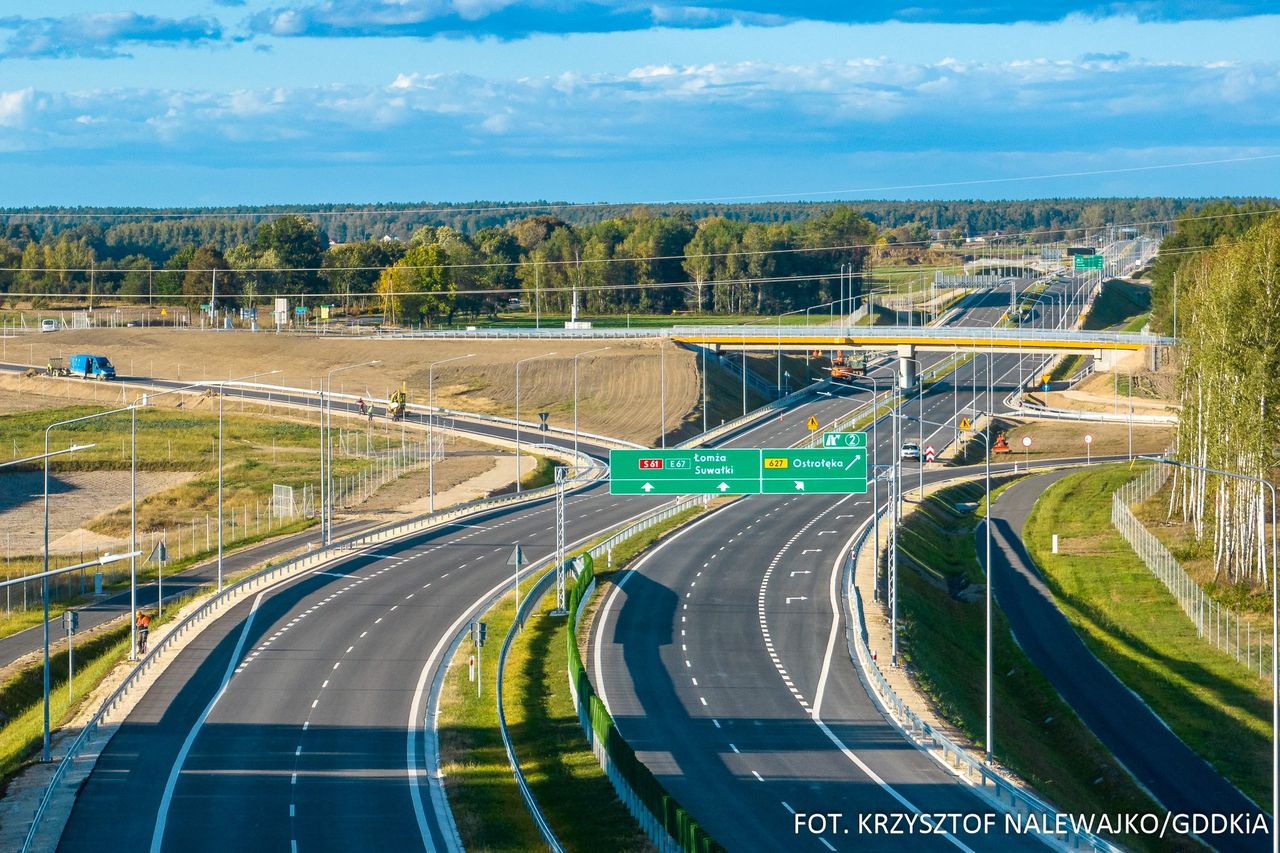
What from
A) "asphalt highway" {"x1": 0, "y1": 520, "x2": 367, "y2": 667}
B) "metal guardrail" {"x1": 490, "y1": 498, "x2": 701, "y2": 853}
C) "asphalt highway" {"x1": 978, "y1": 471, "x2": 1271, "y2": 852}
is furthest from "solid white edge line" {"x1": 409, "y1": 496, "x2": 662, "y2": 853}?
"asphalt highway" {"x1": 978, "y1": 471, "x2": 1271, "y2": 852}

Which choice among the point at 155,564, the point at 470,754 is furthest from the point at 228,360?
the point at 470,754

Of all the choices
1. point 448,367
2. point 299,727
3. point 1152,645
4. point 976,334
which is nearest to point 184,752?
point 299,727

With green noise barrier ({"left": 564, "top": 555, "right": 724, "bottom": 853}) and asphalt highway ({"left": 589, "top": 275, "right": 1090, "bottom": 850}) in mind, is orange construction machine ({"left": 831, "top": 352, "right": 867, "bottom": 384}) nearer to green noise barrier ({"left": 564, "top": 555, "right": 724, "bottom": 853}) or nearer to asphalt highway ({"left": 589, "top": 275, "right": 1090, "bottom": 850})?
asphalt highway ({"left": 589, "top": 275, "right": 1090, "bottom": 850})

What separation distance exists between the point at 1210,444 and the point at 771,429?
171ft

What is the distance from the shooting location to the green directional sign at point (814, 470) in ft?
224

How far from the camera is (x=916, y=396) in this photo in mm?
157125

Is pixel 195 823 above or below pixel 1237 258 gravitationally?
below

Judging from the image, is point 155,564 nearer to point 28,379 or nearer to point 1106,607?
point 1106,607

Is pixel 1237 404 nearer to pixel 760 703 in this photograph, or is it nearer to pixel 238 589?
pixel 760 703

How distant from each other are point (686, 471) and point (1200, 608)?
24.4 metres

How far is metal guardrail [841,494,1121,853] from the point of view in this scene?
116ft

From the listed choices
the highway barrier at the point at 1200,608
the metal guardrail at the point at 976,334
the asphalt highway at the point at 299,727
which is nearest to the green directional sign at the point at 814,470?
the asphalt highway at the point at 299,727

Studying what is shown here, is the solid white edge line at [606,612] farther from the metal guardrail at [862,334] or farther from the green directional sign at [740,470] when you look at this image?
the metal guardrail at [862,334]

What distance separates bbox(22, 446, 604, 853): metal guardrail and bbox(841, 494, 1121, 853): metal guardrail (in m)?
23.9
